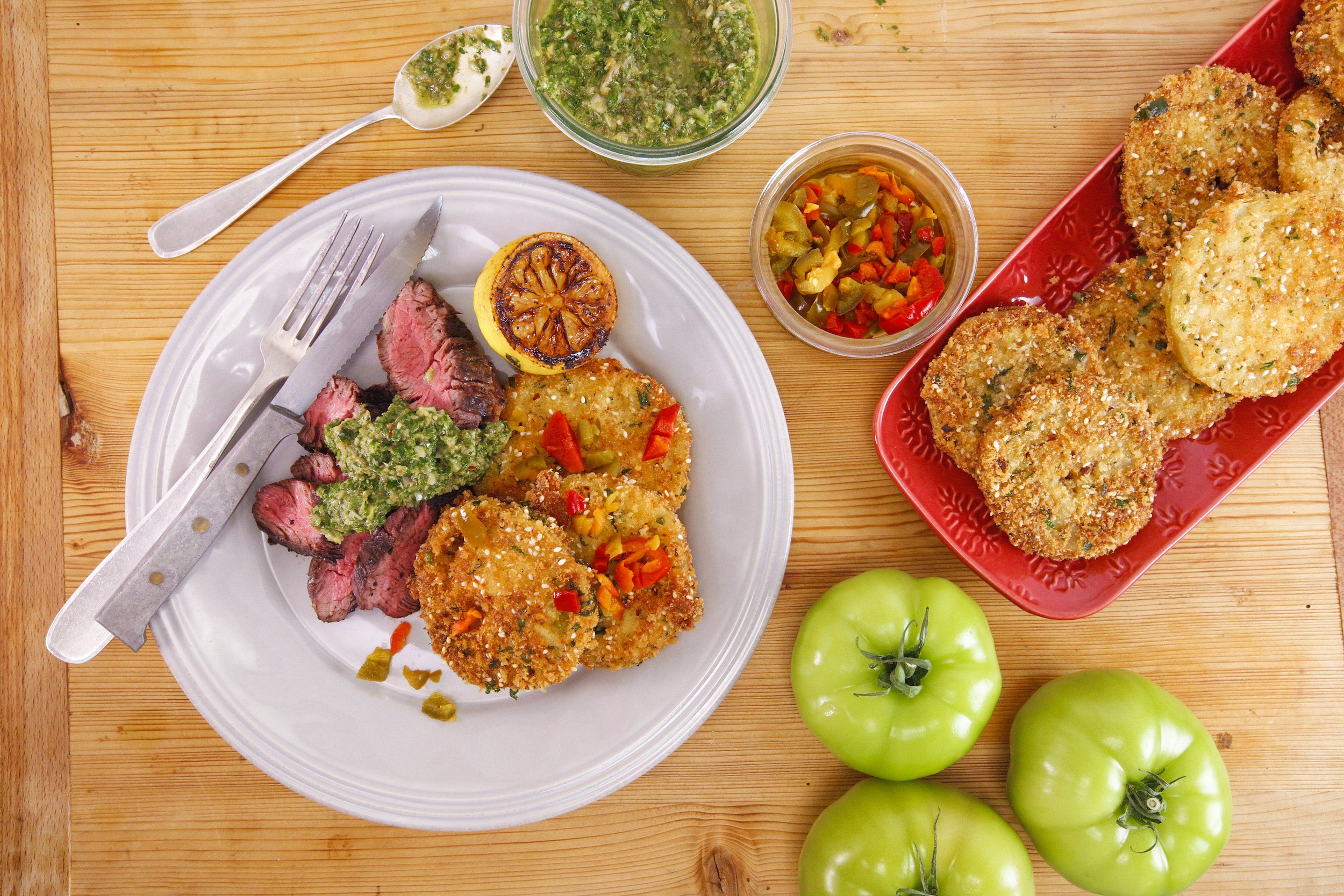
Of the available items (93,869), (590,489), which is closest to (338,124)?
(590,489)

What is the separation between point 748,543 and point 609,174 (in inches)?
53.5

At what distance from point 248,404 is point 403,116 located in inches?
42.9

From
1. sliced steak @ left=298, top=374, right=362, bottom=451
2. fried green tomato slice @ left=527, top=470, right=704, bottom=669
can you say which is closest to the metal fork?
sliced steak @ left=298, top=374, right=362, bottom=451

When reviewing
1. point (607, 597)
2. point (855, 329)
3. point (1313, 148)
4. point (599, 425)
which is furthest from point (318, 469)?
point (1313, 148)

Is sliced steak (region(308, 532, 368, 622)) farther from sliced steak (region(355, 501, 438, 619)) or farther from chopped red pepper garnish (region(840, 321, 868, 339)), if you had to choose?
chopped red pepper garnish (region(840, 321, 868, 339))

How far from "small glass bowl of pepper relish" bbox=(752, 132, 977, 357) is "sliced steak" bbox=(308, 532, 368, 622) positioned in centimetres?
161

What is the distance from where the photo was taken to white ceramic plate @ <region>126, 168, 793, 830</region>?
97.7 inches

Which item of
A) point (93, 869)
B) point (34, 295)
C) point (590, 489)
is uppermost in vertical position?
point (34, 295)

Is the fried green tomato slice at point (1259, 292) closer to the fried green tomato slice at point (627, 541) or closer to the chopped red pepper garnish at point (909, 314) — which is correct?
the chopped red pepper garnish at point (909, 314)

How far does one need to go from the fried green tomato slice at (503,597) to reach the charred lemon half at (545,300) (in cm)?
50

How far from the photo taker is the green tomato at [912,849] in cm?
237

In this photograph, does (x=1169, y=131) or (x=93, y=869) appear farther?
(x=93, y=869)

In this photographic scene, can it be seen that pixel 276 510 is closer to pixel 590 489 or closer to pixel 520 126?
pixel 590 489

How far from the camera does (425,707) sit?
259 centimetres
